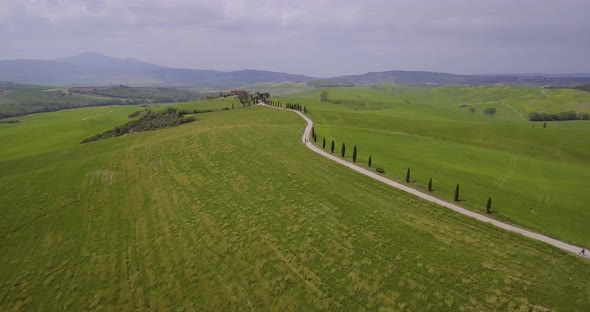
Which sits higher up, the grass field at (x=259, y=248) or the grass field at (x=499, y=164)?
the grass field at (x=499, y=164)

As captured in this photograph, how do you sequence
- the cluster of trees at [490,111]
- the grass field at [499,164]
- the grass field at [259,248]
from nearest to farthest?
the grass field at [259,248] → the grass field at [499,164] → the cluster of trees at [490,111]

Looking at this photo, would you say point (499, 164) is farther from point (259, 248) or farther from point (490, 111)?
point (490, 111)

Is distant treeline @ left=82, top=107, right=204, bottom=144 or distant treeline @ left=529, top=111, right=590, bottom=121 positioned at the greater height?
distant treeline @ left=82, top=107, right=204, bottom=144

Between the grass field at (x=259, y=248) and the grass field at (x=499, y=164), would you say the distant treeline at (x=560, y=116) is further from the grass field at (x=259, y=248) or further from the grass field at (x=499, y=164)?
the grass field at (x=259, y=248)

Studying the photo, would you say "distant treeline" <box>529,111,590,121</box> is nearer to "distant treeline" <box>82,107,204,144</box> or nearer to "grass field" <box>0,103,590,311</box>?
"grass field" <box>0,103,590,311</box>

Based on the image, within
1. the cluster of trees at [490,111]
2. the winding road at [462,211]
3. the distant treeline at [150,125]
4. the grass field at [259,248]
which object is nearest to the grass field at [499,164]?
the winding road at [462,211]

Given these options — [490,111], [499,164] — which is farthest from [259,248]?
[490,111]

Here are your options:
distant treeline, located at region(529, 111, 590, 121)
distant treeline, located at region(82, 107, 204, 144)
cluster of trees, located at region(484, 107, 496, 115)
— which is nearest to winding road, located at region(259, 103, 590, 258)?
distant treeline, located at region(82, 107, 204, 144)

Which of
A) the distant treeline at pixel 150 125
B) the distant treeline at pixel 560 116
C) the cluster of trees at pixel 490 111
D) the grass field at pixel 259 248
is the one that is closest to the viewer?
the grass field at pixel 259 248

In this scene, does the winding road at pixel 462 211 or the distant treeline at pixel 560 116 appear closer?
the winding road at pixel 462 211
